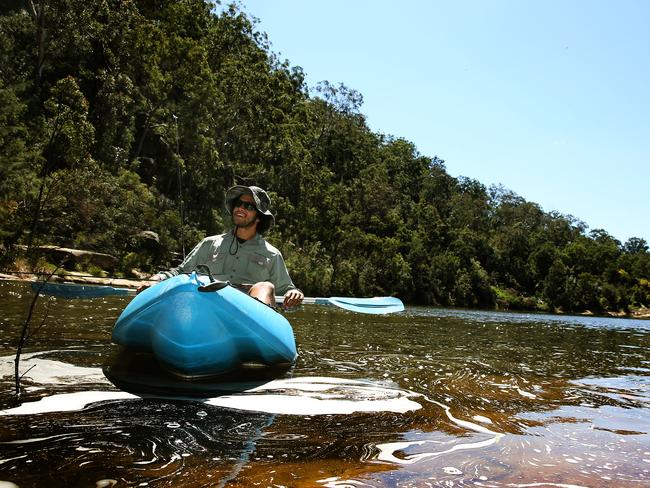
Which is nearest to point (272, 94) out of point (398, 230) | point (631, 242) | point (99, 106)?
point (99, 106)

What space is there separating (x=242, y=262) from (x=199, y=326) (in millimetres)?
1263

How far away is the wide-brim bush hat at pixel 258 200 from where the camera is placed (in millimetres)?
4207

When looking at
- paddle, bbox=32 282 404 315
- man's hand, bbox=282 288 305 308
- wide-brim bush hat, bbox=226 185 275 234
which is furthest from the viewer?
wide-brim bush hat, bbox=226 185 275 234

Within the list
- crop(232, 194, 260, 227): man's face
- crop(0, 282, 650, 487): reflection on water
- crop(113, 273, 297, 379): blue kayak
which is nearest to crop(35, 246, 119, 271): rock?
crop(232, 194, 260, 227): man's face

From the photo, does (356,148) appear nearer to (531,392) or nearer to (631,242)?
(531,392)

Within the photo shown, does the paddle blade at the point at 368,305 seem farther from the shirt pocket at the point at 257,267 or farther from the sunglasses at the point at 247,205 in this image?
the sunglasses at the point at 247,205

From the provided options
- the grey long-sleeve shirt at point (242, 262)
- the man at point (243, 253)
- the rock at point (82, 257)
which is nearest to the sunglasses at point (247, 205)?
the man at point (243, 253)

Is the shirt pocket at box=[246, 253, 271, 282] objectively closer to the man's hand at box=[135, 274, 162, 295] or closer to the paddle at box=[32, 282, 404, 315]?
the paddle at box=[32, 282, 404, 315]

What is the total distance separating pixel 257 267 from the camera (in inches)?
169

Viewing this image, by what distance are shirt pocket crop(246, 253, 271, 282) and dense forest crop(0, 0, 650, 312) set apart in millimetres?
844

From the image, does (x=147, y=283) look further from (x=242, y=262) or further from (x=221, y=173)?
(x=221, y=173)

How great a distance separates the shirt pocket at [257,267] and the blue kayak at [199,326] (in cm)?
80

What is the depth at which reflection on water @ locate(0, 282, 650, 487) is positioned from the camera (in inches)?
Result: 64.1

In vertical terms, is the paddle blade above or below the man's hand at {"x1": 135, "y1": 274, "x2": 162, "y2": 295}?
below
